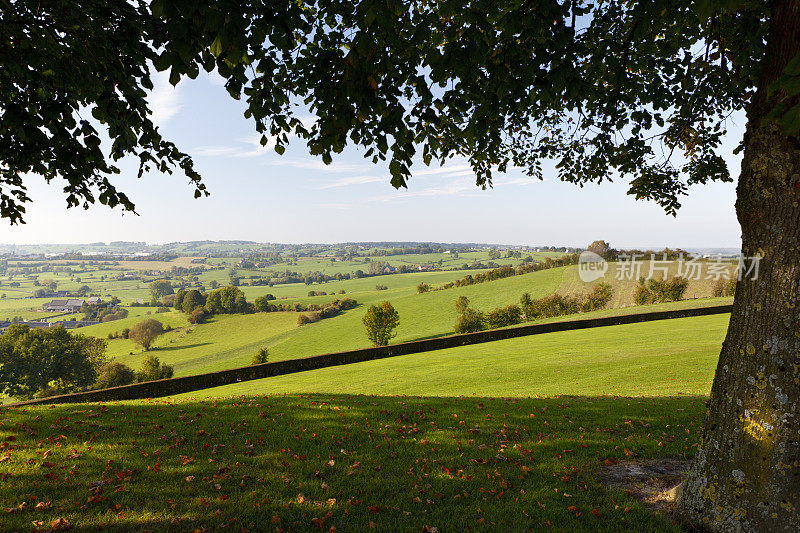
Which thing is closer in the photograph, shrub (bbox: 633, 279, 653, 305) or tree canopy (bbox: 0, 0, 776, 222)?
tree canopy (bbox: 0, 0, 776, 222)

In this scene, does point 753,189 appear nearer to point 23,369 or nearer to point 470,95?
point 470,95

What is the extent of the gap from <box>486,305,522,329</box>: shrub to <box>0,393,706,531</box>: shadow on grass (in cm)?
4625

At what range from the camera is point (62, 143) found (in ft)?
19.3

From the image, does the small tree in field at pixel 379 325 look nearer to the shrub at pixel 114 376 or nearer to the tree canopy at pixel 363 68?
the shrub at pixel 114 376

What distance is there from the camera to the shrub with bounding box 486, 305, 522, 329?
53.4 metres

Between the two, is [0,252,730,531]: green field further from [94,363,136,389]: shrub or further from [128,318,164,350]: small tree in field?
[128,318,164,350]: small tree in field

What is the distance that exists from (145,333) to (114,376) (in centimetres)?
2021

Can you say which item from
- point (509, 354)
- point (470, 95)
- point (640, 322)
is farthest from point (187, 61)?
point (640, 322)

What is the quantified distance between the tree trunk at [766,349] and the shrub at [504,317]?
51001mm

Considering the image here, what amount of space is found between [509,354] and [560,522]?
18.5m

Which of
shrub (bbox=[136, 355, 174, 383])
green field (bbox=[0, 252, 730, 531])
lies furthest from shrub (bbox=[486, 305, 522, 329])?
shrub (bbox=[136, 355, 174, 383])

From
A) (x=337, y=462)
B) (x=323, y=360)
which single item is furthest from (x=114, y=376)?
(x=337, y=462)

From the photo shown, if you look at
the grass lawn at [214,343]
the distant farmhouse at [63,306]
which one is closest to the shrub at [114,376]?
the grass lawn at [214,343]

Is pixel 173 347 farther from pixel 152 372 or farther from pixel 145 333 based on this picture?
pixel 152 372
